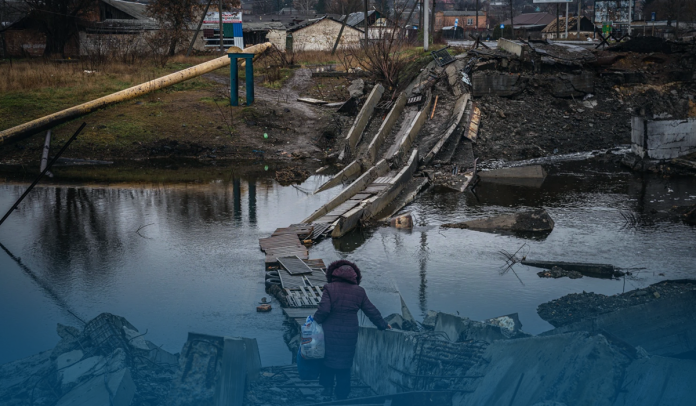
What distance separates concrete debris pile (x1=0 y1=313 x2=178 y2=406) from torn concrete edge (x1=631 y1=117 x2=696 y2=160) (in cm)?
1270

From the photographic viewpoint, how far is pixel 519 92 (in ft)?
62.6

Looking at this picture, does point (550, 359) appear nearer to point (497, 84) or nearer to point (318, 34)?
point (497, 84)

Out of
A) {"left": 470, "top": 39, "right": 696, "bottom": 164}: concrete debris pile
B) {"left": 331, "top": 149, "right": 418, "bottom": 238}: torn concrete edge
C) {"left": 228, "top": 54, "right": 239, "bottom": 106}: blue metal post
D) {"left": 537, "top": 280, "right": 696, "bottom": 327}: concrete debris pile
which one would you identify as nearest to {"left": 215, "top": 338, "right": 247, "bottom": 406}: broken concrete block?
{"left": 537, "top": 280, "right": 696, "bottom": 327}: concrete debris pile

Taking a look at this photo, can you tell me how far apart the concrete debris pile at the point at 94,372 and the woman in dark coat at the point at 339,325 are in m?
1.46

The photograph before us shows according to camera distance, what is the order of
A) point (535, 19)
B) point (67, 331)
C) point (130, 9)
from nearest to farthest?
point (67, 331) → point (130, 9) → point (535, 19)

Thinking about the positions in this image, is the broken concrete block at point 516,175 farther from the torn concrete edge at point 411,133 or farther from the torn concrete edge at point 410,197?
the torn concrete edge at point 411,133

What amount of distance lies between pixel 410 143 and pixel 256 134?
5.10 meters

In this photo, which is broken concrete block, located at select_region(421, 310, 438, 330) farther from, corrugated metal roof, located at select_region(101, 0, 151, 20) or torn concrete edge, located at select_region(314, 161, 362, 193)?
corrugated metal roof, located at select_region(101, 0, 151, 20)

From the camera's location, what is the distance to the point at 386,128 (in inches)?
671

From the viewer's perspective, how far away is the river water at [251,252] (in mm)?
6996

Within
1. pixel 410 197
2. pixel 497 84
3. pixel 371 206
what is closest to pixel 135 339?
pixel 371 206

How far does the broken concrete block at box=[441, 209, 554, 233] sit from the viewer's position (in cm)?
1020

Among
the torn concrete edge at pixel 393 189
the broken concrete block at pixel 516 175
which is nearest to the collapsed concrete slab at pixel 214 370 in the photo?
the torn concrete edge at pixel 393 189

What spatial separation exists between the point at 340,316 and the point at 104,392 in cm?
211
